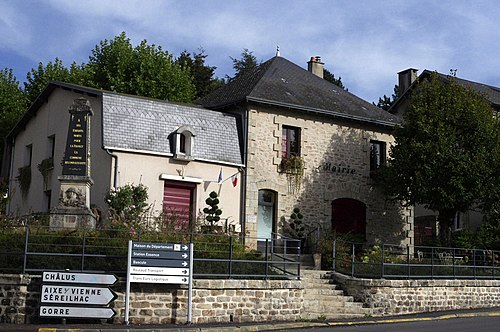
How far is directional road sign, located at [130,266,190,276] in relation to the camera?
1328 centimetres

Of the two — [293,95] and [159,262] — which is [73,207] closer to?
[159,262]

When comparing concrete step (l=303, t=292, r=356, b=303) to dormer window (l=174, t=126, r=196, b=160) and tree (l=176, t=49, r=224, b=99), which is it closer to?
dormer window (l=174, t=126, r=196, b=160)

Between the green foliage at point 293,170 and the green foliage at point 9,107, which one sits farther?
the green foliage at point 9,107

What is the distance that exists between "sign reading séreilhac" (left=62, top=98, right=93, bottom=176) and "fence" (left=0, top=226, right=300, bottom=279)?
6.99ft

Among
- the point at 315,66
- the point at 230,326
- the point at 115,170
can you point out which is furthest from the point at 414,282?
the point at 315,66

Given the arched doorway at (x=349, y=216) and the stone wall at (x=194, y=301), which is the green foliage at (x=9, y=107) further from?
the stone wall at (x=194, y=301)

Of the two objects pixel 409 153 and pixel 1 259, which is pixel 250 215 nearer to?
pixel 409 153

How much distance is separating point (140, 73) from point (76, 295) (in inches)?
822

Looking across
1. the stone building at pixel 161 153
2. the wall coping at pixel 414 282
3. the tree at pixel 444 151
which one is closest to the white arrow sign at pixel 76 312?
the stone building at pixel 161 153

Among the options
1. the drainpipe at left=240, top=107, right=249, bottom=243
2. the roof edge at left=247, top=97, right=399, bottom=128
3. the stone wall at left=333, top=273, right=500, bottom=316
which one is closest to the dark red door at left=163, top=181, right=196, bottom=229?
the drainpipe at left=240, top=107, right=249, bottom=243

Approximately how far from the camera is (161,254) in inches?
535

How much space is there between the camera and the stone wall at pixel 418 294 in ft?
54.6

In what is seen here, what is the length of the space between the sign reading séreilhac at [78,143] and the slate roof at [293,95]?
6.22m

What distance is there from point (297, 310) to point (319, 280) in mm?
2577
